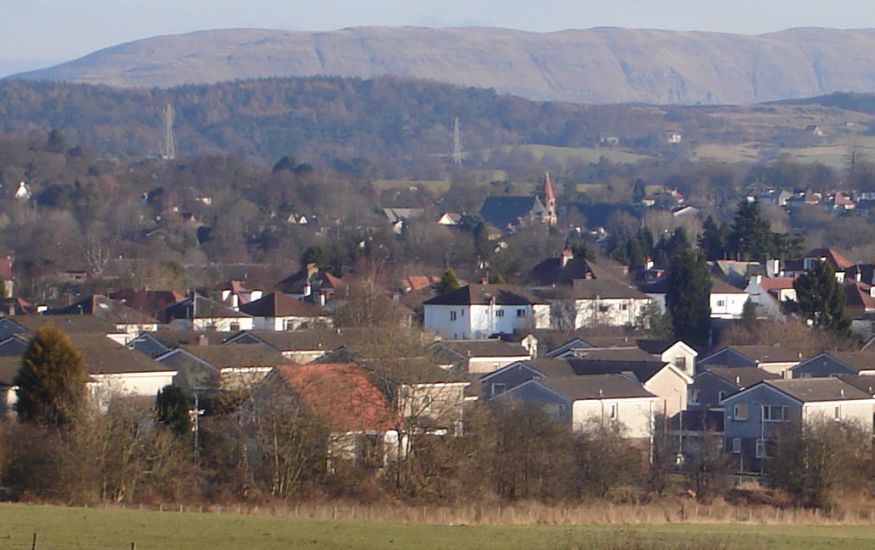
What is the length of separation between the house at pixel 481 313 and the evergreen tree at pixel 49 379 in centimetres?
2327

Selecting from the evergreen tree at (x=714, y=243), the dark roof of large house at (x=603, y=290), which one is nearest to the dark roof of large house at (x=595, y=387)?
the dark roof of large house at (x=603, y=290)

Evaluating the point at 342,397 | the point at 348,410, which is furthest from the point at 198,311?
the point at 348,410

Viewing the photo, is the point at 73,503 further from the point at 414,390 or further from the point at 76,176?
the point at 76,176

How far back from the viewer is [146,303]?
179 ft

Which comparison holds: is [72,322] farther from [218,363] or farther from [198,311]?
A: [218,363]

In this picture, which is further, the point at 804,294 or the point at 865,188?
the point at 865,188

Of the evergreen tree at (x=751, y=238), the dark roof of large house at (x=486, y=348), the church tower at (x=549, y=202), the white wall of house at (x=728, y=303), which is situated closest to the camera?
the dark roof of large house at (x=486, y=348)

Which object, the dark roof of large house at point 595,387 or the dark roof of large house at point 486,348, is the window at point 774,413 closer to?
the dark roof of large house at point 595,387

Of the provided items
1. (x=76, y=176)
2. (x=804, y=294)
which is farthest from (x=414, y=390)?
(x=76, y=176)

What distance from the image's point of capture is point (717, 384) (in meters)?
41.3

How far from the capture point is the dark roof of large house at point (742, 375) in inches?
1594

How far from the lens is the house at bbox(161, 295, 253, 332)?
5056 centimetres

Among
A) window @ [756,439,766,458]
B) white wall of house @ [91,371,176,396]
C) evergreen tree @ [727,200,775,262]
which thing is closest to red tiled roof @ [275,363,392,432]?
white wall of house @ [91,371,176,396]

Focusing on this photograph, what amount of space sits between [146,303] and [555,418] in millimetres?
22604
